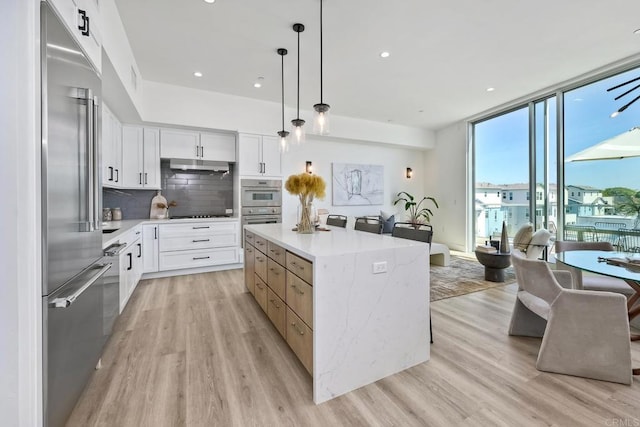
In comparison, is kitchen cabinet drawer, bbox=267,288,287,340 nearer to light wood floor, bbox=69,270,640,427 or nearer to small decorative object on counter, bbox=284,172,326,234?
light wood floor, bbox=69,270,640,427

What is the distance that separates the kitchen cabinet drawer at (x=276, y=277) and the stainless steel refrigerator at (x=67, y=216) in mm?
1161

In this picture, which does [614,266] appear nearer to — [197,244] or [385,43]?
[385,43]

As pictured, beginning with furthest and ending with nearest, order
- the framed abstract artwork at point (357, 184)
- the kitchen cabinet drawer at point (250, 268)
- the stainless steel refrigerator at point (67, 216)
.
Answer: the framed abstract artwork at point (357, 184)
the kitchen cabinet drawer at point (250, 268)
the stainless steel refrigerator at point (67, 216)

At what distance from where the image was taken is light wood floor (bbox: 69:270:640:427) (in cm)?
151

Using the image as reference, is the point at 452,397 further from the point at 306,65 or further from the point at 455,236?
the point at 455,236

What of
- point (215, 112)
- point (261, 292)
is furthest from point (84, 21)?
point (215, 112)

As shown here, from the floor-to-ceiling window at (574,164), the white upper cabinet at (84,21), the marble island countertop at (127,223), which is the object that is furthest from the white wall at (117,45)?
the floor-to-ceiling window at (574,164)

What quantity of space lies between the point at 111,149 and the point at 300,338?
352cm

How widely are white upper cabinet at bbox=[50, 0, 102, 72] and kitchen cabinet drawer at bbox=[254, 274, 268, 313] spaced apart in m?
2.15

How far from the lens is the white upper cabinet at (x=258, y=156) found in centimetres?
480

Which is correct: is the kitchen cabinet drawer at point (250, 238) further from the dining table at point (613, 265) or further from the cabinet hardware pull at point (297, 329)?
the dining table at point (613, 265)
